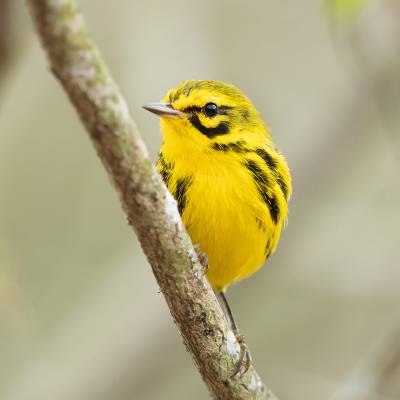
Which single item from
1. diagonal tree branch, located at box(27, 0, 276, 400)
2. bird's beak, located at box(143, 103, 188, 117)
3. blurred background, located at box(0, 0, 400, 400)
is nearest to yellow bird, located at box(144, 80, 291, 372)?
bird's beak, located at box(143, 103, 188, 117)

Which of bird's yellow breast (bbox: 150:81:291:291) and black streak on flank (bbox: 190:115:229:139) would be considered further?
A: black streak on flank (bbox: 190:115:229:139)

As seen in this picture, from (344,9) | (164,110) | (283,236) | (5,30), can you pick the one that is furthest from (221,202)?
(283,236)

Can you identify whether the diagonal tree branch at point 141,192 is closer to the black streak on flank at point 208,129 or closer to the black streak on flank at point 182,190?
the black streak on flank at point 182,190

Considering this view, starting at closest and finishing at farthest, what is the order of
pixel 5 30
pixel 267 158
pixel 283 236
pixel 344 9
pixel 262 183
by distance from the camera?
pixel 5 30
pixel 344 9
pixel 262 183
pixel 267 158
pixel 283 236

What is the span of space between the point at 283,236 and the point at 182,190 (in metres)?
2.68

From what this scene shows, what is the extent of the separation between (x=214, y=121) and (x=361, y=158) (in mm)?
3320

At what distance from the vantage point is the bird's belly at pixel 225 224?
416 cm

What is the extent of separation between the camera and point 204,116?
4395 mm

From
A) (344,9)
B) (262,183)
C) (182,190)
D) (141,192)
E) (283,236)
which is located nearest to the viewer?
(141,192)

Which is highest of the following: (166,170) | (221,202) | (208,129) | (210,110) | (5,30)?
(210,110)

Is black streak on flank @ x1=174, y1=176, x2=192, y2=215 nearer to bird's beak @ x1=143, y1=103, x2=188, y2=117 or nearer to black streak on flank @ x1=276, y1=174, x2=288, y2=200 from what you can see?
bird's beak @ x1=143, y1=103, x2=188, y2=117

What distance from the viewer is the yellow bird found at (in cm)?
417

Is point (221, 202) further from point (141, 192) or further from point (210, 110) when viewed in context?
point (141, 192)

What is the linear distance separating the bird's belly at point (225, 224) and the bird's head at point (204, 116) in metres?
0.28
